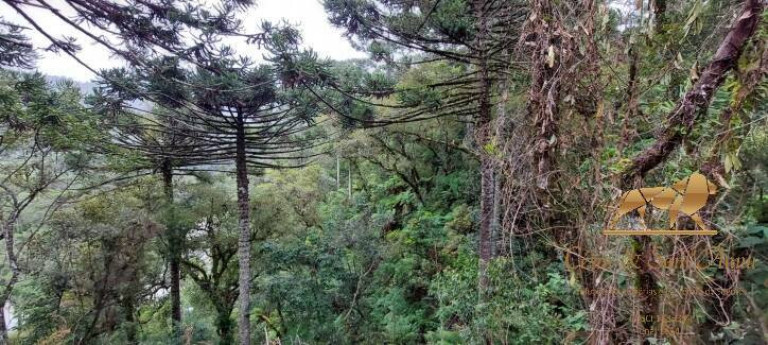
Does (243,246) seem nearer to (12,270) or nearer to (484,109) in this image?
(12,270)

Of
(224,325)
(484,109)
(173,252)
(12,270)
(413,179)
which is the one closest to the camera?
(484,109)

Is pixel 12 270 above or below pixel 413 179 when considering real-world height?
below

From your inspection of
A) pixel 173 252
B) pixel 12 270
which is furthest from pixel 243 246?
pixel 12 270

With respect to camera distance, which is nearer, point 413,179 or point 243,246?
point 243,246

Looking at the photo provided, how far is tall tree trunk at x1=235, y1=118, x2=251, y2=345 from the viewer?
5629mm

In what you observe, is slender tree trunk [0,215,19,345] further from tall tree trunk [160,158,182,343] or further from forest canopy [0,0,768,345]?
tall tree trunk [160,158,182,343]

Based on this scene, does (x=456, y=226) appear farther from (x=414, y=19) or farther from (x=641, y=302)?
(x=641, y=302)

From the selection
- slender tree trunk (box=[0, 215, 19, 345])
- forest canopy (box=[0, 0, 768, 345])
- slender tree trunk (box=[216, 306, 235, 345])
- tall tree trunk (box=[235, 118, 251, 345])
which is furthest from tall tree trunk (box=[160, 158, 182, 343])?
slender tree trunk (box=[0, 215, 19, 345])

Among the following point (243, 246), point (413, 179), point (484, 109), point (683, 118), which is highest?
point (484, 109)

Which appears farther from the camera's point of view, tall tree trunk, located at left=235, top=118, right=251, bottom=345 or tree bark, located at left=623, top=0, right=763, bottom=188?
tall tree trunk, located at left=235, top=118, right=251, bottom=345

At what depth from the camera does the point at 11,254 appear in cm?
429

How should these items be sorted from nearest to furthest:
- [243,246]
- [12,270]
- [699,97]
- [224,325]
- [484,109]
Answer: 1. [699,97]
2. [484,109]
3. [12,270]
4. [243,246]
5. [224,325]

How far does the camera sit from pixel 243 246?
576 cm

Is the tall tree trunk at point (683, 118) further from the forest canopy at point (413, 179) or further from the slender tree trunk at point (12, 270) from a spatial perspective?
the slender tree trunk at point (12, 270)
